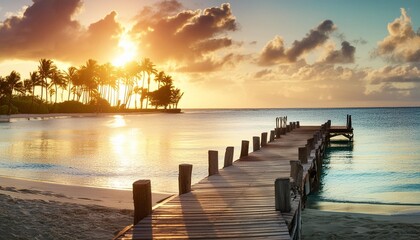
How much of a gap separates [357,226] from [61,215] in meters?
8.19

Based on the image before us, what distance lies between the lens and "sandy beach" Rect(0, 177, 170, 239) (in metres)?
11.4

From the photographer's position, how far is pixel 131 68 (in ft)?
520

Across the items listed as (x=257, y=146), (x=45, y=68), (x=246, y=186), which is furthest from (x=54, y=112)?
(x=246, y=186)

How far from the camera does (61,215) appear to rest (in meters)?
13.2

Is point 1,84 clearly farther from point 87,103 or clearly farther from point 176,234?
point 176,234

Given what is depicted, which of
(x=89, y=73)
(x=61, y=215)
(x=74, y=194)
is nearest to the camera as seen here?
(x=61, y=215)

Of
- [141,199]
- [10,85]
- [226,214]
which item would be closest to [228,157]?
[226,214]

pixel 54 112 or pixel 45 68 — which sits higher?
pixel 45 68

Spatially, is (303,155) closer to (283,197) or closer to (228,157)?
(228,157)

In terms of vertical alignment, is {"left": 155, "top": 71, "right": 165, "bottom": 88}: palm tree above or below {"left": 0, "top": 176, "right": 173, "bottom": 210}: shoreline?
above

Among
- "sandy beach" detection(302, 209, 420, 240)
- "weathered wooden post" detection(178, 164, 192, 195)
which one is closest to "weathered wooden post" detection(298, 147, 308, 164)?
"sandy beach" detection(302, 209, 420, 240)

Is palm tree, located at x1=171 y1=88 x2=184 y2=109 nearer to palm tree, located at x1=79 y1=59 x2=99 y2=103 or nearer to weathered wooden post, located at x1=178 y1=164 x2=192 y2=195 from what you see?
palm tree, located at x1=79 y1=59 x2=99 y2=103

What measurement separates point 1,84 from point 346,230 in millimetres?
108574

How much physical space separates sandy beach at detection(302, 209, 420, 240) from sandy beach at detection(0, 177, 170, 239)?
498 cm
